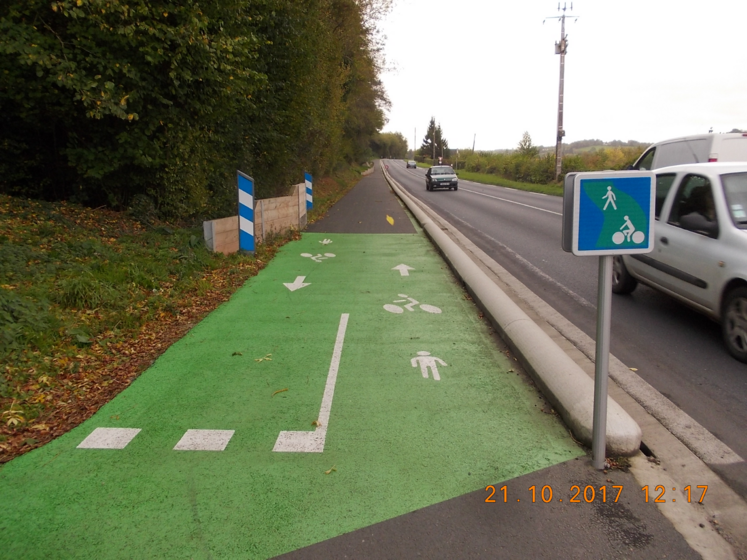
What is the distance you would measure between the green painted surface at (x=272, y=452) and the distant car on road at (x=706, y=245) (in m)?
2.23

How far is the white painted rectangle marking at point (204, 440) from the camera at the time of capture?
387 cm

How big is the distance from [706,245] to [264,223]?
875 centimetres

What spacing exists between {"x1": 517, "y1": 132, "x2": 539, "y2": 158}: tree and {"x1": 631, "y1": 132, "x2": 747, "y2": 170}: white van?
111 feet

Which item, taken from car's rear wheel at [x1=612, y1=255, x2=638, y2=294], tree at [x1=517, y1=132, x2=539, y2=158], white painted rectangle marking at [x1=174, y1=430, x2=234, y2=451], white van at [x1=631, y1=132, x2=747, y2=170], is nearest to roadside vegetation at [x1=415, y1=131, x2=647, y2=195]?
tree at [x1=517, y1=132, x2=539, y2=158]

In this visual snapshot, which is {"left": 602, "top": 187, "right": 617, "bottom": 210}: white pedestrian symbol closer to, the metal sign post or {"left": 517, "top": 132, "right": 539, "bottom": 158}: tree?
the metal sign post

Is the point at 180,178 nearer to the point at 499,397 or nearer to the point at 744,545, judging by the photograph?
the point at 499,397

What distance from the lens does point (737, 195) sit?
19.2ft

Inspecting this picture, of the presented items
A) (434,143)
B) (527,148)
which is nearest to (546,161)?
(527,148)

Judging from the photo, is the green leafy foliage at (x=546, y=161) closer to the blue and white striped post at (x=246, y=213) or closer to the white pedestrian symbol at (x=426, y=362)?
the blue and white striped post at (x=246, y=213)

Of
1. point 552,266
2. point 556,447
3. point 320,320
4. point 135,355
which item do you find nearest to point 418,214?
point 552,266

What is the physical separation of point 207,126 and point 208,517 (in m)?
9.08

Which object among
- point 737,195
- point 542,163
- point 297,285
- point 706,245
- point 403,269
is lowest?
point 297,285

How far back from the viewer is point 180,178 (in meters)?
10.5

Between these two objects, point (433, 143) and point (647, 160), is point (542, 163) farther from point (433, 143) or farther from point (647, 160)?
point (433, 143)
